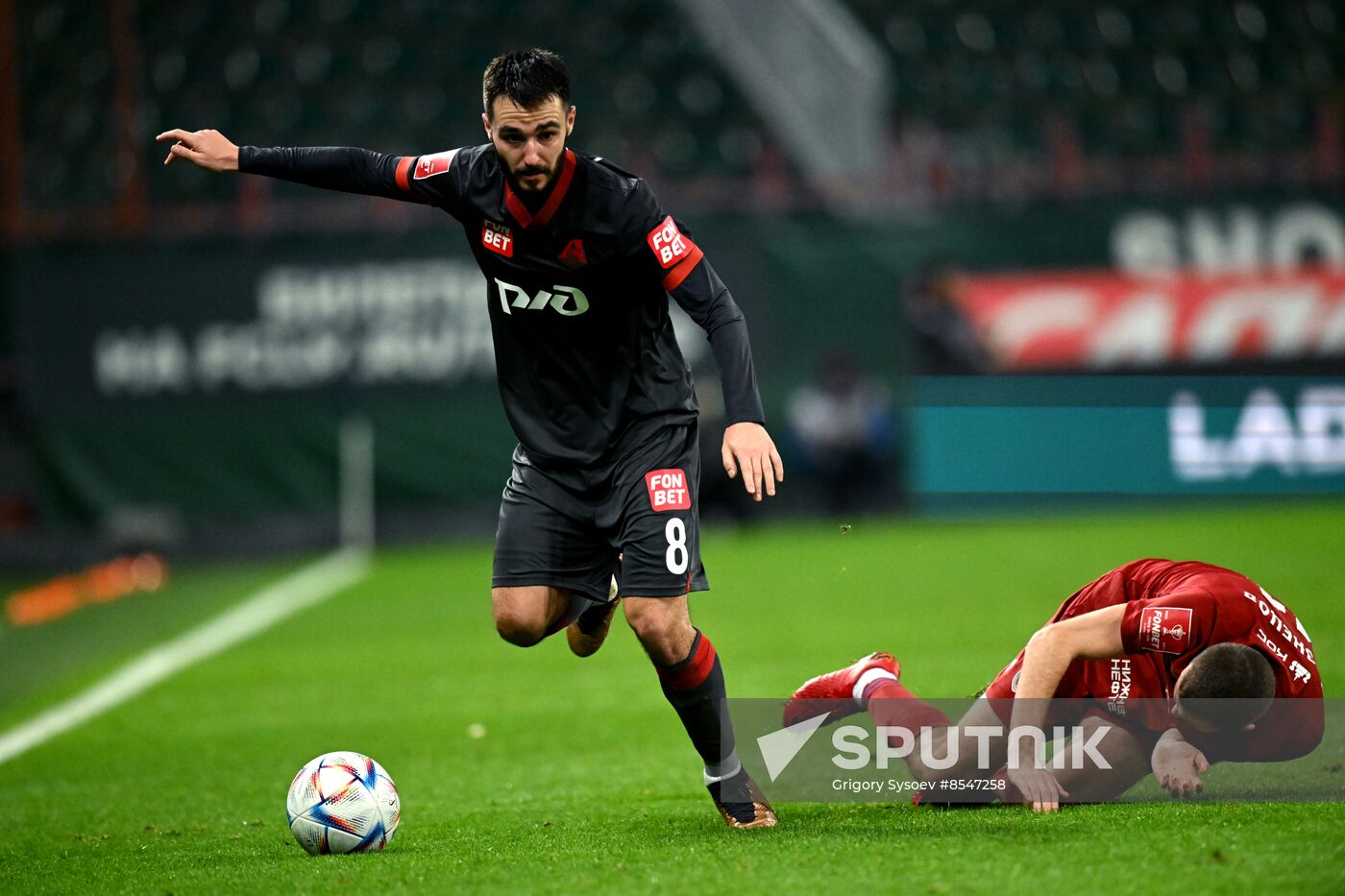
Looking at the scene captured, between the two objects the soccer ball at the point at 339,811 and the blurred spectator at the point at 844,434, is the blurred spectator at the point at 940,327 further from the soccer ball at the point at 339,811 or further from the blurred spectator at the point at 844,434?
the soccer ball at the point at 339,811

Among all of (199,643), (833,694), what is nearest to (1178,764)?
(833,694)

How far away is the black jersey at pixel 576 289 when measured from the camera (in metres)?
4.55

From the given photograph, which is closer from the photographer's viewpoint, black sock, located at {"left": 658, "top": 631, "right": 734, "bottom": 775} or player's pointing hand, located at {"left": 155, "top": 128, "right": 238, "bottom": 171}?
black sock, located at {"left": 658, "top": 631, "right": 734, "bottom": 775}

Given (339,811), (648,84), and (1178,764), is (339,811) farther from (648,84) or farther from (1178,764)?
(648,84)

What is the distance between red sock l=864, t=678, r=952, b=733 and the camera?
4.86 metres

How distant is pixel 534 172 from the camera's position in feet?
14.5

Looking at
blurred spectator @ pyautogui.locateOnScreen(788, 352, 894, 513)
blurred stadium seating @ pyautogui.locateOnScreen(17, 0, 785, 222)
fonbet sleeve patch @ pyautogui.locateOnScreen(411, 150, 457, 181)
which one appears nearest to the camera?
fonbet sleeve patch @ pyautogui.locateOnScreen(411, 150, 457, 181)

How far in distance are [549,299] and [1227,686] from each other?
2.15m

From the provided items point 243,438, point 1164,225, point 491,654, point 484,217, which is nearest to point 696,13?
point 1164,225

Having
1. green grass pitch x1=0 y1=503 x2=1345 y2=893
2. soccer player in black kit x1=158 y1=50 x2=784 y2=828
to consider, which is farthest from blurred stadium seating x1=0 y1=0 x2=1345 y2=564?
soccer player in black kit x1=158 y1=50 x2=784 y2=828

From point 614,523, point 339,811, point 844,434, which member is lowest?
point 339,811

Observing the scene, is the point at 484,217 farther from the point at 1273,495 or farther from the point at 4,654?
the point at 1273,495

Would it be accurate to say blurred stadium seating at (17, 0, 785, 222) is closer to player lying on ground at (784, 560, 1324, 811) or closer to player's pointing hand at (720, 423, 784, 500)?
player lying on ground at (784, 560, 1324, 811)

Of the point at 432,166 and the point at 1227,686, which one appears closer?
the point at 1227,686
